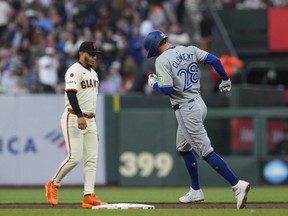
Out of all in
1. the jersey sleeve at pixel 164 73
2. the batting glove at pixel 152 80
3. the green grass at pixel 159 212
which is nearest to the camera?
the green grass at pixel 159 212

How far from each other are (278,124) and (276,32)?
17.6 feet

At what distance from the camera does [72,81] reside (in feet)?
41.2

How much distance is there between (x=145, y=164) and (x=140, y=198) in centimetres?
462

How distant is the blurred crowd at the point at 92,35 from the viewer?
2173cm

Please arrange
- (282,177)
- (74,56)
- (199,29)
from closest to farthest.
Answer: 1. (282,177)
2. (74,56)
3. (199,29)

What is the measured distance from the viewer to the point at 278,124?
19.9m

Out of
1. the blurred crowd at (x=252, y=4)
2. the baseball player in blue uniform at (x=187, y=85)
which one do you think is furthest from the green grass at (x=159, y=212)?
the blurred crowd at (x=252, y=4)

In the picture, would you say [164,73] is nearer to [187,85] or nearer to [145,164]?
[187,85]

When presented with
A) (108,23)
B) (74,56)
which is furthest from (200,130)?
(108,23)

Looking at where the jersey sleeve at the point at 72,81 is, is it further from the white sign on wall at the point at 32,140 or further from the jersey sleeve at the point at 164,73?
the white sign on wall at the point at 32,140

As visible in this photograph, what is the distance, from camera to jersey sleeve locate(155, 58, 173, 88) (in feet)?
40.0

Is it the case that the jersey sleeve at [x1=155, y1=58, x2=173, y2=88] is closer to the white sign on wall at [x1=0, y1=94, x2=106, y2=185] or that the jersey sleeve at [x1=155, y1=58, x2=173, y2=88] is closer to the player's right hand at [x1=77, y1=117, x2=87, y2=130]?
the player's right hand at [x1=77, y1=117, x2=87, y2=130]

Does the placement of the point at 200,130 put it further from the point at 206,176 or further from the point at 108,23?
the point at 108,23

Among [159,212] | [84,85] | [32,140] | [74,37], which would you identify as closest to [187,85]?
[84,85]
